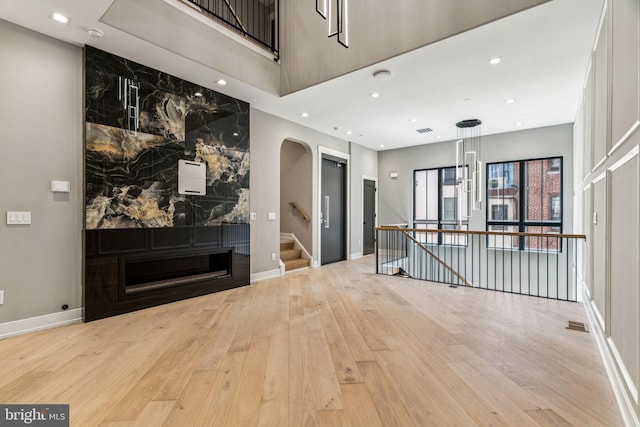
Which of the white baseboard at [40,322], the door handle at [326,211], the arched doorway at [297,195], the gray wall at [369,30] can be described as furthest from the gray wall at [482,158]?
the white baseboard at [40,322]

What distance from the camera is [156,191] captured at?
3941 mm

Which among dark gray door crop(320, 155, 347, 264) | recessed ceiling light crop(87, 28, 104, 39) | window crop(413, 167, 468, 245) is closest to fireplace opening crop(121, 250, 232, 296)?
recessed ceiling light crop(87, 28, 104, 39)

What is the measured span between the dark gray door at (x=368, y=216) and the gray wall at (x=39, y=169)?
6.49 meters

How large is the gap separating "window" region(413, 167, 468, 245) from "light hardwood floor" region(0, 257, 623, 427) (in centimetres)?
424

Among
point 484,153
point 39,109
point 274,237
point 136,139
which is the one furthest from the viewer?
point 484,153

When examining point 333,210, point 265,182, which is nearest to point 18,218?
point 265,182

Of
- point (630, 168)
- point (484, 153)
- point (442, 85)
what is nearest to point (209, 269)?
point (442, 85)

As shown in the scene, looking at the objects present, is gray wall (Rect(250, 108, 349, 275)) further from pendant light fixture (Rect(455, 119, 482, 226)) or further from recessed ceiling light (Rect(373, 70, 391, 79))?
pendant light fixture (Rect(455, 119, 482, 226))

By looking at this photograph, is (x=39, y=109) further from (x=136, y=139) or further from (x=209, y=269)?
(x=209, y=269)

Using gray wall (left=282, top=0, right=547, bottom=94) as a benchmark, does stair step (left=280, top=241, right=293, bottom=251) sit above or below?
below

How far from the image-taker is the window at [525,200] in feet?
21.6

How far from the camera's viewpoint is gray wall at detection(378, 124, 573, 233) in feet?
20.9

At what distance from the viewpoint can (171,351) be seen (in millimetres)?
2604

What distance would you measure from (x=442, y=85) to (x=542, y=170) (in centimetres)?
415
